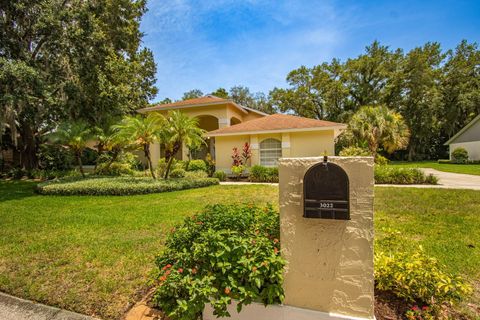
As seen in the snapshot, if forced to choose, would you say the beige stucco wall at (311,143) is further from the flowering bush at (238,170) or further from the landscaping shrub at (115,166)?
the landscaping shrub at (115,166)

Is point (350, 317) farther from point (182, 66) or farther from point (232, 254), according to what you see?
point (182, 66)

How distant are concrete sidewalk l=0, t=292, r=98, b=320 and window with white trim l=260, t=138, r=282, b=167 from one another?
14.3 metres

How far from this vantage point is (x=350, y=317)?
2.28 meters

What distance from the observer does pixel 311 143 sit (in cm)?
1602

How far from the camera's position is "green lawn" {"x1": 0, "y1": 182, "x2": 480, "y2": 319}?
3332 millimetres

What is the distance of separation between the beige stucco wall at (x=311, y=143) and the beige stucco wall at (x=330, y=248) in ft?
45.3

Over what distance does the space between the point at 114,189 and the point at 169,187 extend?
2.39 meters

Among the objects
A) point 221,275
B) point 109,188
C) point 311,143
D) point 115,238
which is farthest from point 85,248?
point 311,143

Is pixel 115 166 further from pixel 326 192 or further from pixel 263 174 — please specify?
pixel 326 192

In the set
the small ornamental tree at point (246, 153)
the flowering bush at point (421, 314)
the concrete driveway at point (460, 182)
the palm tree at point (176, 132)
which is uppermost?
the palm tree at point (176, 132)

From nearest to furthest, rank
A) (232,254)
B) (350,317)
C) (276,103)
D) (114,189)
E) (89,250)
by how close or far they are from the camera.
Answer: (350,317), (232,254), (89,250), (114,189), (276,103)

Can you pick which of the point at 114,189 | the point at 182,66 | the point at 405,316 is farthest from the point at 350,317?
the point at 182,66

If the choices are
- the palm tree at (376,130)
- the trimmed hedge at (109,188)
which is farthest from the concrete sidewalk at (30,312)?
the palm tree at (376,130)

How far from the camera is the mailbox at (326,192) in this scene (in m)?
2.21
